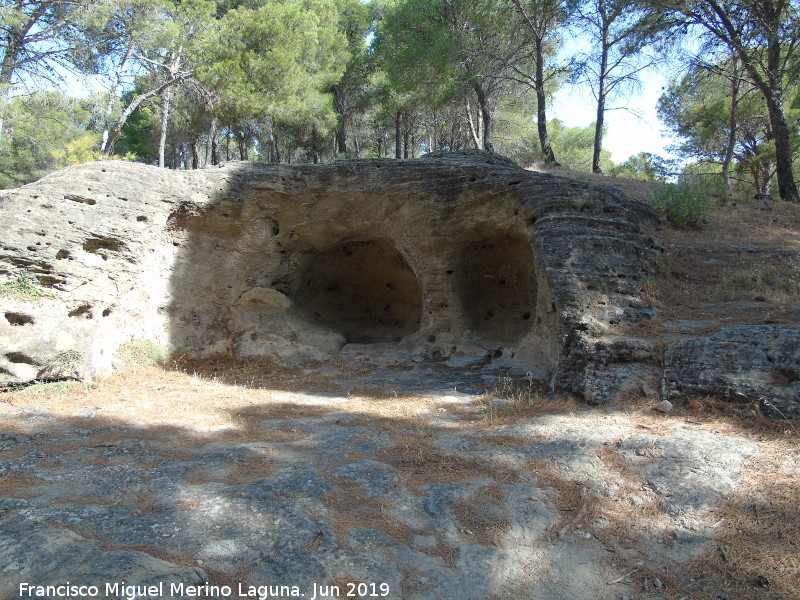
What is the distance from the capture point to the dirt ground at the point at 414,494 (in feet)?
8.09

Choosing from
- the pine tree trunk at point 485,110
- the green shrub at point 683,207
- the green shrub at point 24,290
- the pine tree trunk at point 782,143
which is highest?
the pine tree trunk at point 485,110

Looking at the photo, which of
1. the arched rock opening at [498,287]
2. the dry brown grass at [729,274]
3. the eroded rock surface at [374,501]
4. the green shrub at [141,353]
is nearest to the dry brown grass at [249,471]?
the eroded rock surface at [374,501]

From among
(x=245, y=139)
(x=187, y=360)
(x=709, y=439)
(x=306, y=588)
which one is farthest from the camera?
(x=245, y=139)

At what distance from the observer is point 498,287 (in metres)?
9.27

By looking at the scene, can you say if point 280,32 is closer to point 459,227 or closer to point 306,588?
point 459,227

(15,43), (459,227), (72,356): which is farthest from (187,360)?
(15,43)

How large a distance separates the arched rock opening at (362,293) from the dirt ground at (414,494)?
13.6 feet

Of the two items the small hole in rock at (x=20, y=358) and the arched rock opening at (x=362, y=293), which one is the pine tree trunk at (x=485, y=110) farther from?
the small hole in rock at (x=20, y=358)

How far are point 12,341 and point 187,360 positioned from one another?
8.05 feet

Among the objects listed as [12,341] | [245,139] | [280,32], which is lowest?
[12,341]

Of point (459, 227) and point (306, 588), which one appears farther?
point (459, 227)

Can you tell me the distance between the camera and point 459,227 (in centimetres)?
849

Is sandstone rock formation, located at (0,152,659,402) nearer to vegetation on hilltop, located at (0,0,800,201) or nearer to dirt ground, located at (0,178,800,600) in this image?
dirt ground, located at (0,178,800,600)

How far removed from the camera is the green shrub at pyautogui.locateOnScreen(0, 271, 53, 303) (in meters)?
6.17
